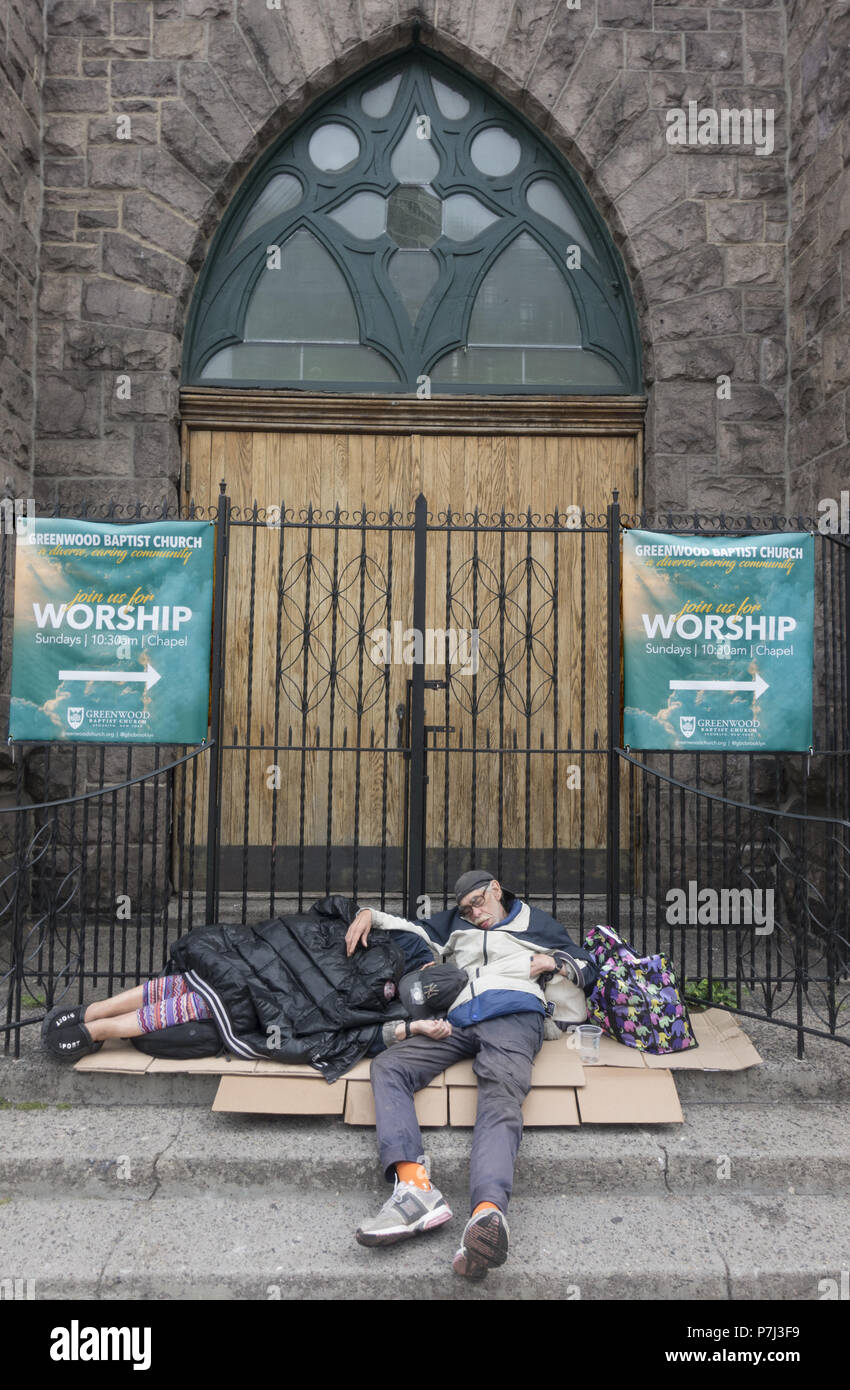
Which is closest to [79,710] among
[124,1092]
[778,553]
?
[124,1092]

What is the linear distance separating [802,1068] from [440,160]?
6.37m

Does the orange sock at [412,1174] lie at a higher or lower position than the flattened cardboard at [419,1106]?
lower

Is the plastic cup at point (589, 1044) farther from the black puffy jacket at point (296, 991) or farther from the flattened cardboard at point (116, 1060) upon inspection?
the flattened cardboard at point (116, 1060)

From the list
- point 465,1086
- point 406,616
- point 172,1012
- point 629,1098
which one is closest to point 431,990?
point 465,1086

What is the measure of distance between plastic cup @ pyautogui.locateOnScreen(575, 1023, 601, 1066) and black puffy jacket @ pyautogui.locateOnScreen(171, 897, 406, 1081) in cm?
82

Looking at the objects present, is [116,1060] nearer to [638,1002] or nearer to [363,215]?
[638,1002]

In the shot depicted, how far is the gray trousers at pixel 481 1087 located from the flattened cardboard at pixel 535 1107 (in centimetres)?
12

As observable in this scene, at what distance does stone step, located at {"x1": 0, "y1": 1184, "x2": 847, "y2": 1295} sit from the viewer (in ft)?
9.95

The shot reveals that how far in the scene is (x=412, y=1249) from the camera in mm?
3154

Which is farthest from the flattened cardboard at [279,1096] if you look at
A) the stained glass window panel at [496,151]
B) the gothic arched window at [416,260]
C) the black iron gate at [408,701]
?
the stained glass window panel at [496,151]

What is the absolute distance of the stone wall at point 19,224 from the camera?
5.82 m

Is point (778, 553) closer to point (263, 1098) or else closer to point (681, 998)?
point (681, 998)

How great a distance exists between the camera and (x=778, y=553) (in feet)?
16.3

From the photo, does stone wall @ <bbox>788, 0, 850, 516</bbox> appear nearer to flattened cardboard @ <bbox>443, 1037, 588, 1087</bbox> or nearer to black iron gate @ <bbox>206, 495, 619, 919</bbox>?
black iron gate @ <bbox>206, 495, 619, 919</bbox>
